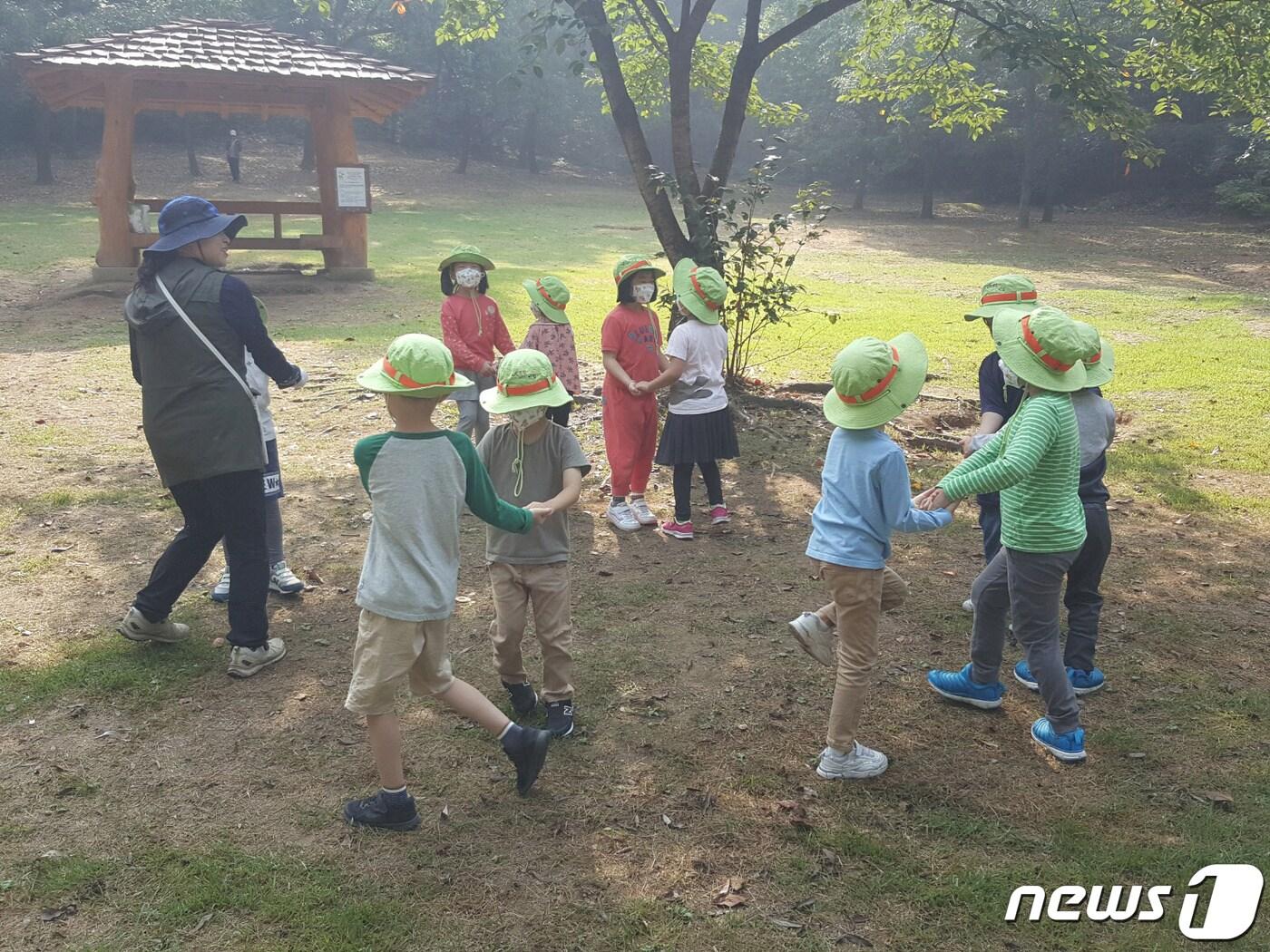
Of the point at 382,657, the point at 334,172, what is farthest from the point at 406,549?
the point at 334,172

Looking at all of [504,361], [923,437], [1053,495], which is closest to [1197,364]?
[923,437]

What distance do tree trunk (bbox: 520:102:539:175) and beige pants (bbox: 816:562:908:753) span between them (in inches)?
1476

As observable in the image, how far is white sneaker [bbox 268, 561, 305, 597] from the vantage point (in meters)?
5.57

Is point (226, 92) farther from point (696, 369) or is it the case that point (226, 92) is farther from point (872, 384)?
point (872, 384)

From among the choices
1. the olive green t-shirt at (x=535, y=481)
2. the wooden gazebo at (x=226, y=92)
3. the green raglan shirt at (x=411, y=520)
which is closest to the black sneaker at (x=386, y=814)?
the green raglan shirt at (x=411, y=520)

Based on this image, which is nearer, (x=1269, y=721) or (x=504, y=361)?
(x=504, y=361)

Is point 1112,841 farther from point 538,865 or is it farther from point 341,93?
point 341,93

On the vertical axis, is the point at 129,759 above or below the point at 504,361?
below

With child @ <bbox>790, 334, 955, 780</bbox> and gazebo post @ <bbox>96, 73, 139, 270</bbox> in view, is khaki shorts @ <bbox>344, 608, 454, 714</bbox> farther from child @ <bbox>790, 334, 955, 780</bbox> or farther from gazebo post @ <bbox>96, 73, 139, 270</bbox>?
gazebo post @ <bbox>96, 73, 139, 270</bbox>

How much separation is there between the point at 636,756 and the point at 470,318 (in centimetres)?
365

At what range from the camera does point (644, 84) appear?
39.4 ft

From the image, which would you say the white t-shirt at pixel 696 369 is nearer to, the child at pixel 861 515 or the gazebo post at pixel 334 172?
the child at pixel 861 515

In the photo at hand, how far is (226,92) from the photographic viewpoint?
16.5 meters

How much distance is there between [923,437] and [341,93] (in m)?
11.7
